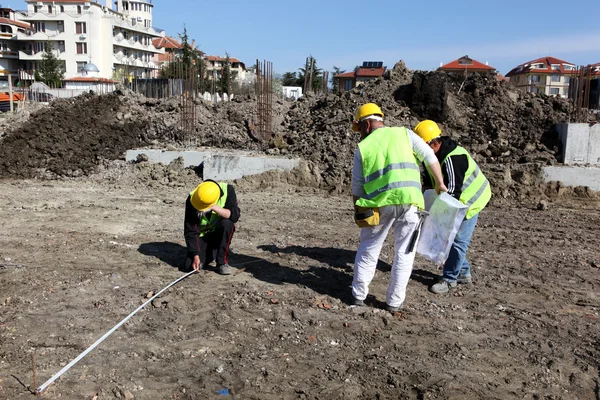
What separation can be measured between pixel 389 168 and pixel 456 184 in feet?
3.23

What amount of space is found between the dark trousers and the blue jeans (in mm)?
2261

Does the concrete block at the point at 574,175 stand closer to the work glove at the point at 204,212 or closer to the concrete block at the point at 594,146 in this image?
the concrete block at the point at 594,146

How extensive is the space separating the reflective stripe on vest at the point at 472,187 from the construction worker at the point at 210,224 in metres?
2.19

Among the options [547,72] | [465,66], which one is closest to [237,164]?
[465,66]

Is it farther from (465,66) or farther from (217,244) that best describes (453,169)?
(465,66)

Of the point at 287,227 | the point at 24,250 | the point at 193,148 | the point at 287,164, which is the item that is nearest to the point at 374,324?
the point at 287,227

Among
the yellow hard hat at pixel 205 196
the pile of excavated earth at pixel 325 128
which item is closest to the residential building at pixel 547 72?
the pile of excavated earth at pixel 325 128

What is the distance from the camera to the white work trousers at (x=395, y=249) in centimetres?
422

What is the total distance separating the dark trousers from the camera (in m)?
5.44

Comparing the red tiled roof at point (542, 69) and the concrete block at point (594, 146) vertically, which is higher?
the red tiled roof at point (542, 69)

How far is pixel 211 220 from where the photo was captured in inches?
215

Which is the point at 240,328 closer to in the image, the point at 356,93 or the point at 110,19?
the point at 356,93

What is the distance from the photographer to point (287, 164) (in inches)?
435

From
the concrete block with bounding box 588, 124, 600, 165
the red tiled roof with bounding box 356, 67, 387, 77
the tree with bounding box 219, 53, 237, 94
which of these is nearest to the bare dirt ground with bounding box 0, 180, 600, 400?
the concrete block with bounding box 588, 124, 600, 165
